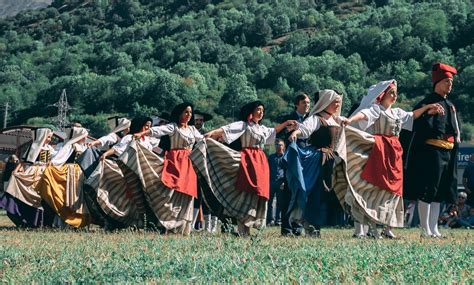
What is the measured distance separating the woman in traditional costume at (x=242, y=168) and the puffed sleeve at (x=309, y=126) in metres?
0.40

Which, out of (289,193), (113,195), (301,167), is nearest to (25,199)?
(113,195)

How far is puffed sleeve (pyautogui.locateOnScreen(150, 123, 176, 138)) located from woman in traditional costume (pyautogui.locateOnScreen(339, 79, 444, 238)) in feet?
7.82

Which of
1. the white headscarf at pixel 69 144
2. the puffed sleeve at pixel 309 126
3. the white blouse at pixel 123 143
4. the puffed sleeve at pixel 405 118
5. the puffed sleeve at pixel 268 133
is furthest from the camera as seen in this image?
the white headscarf at pixel 69 144

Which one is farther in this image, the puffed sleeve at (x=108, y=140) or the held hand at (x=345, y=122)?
the puffed sleeve at (x=108, y=140)

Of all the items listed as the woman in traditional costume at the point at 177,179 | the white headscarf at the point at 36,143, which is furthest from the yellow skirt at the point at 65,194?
the woman in traditional costume at the point at 177,179

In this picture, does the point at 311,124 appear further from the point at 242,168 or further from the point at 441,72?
the point at 441,72

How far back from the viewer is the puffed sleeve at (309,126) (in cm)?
1086

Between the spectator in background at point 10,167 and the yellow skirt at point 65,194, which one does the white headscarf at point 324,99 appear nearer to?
Result: the yellow skirt at point 65,194

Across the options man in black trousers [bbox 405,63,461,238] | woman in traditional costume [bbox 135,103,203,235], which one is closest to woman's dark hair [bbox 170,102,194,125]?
woman in traditional costume [bbox 135,103,203,235]

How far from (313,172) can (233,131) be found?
1.05 metres

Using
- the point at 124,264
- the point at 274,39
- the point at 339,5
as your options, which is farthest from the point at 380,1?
the point at 124,264

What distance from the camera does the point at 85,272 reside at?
6.11 meters

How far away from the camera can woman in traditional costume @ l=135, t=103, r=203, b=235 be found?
39.0 feet

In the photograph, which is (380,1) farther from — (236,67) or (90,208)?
(90,208)
